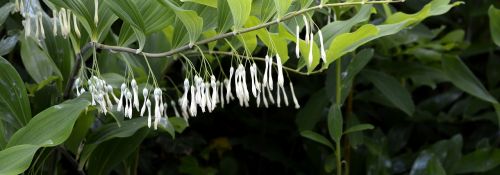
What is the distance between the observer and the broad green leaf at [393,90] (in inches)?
72.7

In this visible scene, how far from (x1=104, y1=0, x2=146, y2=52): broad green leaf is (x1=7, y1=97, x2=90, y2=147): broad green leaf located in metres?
0.16

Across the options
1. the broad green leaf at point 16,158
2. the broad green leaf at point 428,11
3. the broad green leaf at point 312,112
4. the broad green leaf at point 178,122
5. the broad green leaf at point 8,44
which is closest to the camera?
the broad green leaf at point 16,158

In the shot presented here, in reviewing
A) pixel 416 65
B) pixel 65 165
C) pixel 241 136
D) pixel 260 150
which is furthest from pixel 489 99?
pixel 65 165

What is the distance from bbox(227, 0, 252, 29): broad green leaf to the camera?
3.34ft

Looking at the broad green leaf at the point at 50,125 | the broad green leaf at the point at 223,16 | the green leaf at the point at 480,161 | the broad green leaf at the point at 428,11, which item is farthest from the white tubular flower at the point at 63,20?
the green leaf at the point at 480,161

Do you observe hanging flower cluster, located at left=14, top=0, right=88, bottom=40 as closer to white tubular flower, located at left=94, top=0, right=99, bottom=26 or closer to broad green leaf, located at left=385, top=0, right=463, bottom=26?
white tubular flower, located at left=94, top=0, right=99, bottom=26

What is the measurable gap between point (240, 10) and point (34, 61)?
2.43 feet

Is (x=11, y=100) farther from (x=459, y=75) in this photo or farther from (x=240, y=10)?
(x=459, y=75)

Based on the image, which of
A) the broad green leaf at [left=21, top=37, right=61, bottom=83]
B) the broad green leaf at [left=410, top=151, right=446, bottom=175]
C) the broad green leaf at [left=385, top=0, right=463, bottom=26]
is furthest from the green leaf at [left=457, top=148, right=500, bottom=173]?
the broad green leaf at [left=21, top=37, right=61, bottom=83]

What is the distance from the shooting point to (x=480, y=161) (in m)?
1.91

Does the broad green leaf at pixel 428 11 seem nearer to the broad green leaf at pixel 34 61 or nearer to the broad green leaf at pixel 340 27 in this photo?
the broad green leaf at pixel 340 27

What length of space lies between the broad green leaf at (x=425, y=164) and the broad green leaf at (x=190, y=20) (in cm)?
92

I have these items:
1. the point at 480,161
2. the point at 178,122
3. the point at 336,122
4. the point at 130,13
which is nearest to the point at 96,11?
the point at 130,13

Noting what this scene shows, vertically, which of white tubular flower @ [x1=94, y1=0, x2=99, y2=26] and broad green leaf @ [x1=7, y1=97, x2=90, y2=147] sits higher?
white tubular flower @ [x1=94, y1=0, x2=99, y2=26]
